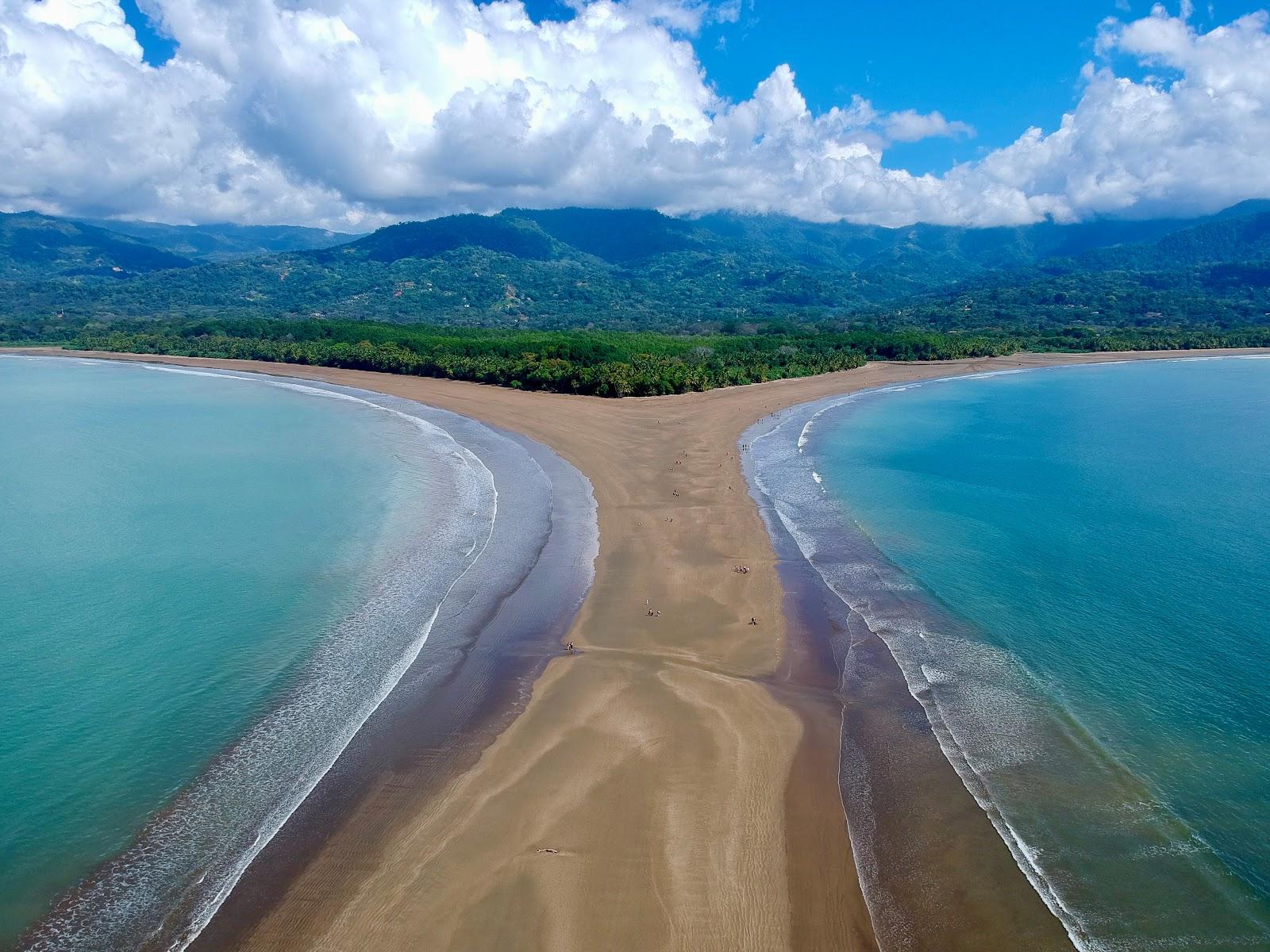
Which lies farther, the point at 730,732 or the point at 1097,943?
the point at 730,732

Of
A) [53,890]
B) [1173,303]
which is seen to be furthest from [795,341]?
[1173,303]

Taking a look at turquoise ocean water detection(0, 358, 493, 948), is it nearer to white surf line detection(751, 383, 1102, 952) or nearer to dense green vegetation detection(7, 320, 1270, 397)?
white surf line detection(751, 383, 1102, 952)

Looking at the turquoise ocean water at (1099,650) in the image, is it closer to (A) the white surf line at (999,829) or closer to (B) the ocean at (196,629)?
(A) the white surf line at (999,829)

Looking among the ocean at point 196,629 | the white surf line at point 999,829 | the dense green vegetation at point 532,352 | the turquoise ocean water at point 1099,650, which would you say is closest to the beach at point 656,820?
the white surf line at point 999,829

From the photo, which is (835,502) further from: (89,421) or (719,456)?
(89,421)

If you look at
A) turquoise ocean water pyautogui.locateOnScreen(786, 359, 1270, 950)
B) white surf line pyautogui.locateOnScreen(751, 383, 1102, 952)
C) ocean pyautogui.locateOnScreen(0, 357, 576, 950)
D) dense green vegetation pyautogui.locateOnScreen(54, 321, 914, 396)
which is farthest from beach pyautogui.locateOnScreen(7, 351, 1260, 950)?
dense green vegetation pyautogui.locateOnScreen(54, 321, 914, 396)

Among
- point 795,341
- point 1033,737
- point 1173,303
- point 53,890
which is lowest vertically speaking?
point 53,890
